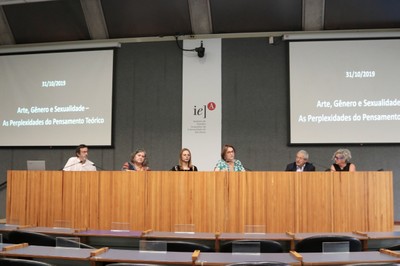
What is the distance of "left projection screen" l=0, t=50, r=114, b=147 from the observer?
7172mm

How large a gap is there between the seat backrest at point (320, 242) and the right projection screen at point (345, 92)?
12.1 ft

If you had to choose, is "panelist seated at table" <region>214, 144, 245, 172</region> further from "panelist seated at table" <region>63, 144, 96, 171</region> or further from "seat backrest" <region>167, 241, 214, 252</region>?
"seat backrest" <region>167, 241, 214, 252</region>

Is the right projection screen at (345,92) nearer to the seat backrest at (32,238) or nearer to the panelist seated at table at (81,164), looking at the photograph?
the panelist seated at table at (81,164)

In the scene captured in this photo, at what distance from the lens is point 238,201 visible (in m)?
4.19

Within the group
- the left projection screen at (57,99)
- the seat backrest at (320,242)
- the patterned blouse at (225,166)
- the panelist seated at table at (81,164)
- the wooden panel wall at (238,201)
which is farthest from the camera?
the left projection screen at (57,99)

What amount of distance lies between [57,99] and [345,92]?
4.95 metres

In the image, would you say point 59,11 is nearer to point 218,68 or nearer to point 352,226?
point 218,68

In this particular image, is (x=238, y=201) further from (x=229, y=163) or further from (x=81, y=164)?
(x=81, y=164)

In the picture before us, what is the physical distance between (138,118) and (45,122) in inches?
66.6

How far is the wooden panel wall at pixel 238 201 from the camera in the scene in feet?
13.5

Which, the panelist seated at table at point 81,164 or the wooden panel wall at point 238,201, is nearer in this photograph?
the wooden panel wall at point 238,201

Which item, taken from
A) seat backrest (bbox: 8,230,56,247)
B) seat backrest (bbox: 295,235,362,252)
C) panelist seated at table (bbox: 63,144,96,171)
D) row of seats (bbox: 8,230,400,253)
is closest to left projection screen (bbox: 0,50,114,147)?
panelist seated at table (bbox: 63,144,96,171)

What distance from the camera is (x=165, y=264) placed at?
2447mm

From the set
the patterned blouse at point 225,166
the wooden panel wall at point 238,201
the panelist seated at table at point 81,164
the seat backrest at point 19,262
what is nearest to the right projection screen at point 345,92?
the patterned blouse at point 225,166
